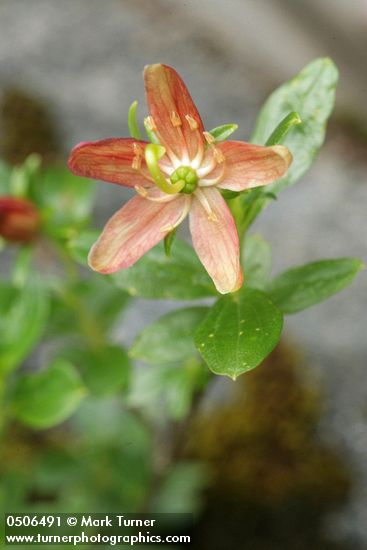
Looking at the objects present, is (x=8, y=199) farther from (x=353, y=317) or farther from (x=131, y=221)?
(x=353, y=317)

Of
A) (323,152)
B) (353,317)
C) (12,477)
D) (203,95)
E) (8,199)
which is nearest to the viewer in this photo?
(8,199)

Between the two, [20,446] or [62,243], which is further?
[20,446]

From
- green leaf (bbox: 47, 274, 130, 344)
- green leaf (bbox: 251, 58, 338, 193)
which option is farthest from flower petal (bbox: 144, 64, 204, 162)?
green leaf (bbox: 47, 274, 130, 344)

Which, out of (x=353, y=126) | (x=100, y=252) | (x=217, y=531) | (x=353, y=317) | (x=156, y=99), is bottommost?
(x=217, y=531)

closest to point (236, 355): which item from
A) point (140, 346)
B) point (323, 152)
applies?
point (140, 346)

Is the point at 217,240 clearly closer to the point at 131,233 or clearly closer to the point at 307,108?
the point at 131,233

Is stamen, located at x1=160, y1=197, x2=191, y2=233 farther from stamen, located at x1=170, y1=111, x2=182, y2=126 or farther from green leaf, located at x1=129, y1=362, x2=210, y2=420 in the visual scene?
green leaf, located at x1=129, y1=362, x2=210, y2=420

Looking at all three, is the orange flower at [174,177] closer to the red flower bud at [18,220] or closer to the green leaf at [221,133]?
the green leaf at [221,133]
